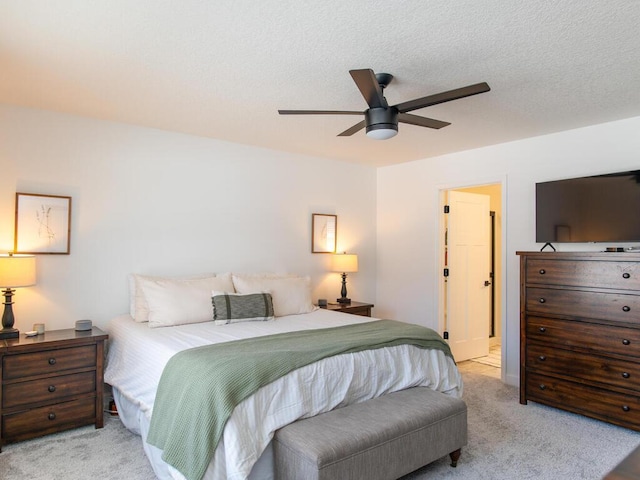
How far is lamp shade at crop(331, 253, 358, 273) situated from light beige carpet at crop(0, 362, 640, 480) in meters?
2.04

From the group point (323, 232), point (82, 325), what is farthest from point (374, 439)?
point (323, 232)

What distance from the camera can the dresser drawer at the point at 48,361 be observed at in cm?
283

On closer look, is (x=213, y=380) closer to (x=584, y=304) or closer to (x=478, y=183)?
(x=584, y=304)

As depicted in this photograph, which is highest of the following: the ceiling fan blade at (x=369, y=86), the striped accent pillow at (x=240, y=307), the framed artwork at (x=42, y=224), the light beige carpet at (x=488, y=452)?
the ceiling fan blade at (x=369, y=86)

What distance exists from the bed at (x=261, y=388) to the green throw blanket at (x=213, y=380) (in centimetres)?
4

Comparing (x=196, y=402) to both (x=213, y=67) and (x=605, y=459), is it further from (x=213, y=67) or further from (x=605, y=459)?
(x=605, y=459)

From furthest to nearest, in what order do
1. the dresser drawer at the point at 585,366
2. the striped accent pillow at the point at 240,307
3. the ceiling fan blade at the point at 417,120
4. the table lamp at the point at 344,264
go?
the table lamp at the point at 344,264 < the striped accent pillow at the point at 240,307 < the dresser drawer at the point at 585,366 < the ceiling fan blade at the point at 417,120

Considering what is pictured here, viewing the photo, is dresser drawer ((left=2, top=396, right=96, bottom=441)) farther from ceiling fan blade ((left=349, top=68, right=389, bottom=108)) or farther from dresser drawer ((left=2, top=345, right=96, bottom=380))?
ceiling fan blade ((left=349, top=68, right=389, bottom=108))

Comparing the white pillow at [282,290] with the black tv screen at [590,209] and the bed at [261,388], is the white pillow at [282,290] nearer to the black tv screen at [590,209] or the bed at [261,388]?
the bed at [261,388]

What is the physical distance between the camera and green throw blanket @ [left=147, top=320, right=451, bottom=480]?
202 cm

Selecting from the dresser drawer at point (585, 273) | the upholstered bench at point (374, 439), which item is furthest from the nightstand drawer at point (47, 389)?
the dresser drawer at point (585, 273)

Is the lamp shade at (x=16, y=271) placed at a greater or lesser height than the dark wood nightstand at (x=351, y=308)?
greater

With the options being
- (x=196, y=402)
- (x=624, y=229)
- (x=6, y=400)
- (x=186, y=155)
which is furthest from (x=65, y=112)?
(x=624, y=229)

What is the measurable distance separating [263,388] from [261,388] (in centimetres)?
A: 1
